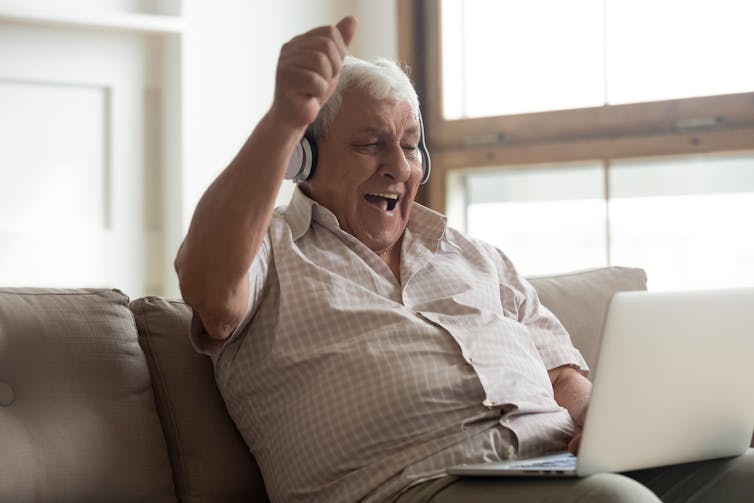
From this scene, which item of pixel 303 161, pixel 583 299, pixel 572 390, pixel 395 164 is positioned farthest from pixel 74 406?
pixel 583 299

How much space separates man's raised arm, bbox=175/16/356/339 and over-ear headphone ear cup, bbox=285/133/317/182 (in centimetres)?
38

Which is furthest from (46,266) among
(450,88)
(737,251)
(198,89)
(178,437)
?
(737,251)

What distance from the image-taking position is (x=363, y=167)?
1.81 metres

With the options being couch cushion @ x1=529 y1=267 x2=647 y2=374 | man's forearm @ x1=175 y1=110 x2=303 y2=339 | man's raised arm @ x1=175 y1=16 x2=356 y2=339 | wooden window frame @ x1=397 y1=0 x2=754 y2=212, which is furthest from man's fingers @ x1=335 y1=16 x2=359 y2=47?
wooden window frame @ x1=397 y1=0 x2=754 y2=212

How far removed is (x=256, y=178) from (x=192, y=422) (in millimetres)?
486

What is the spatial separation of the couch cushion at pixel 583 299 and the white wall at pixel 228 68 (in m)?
1.43

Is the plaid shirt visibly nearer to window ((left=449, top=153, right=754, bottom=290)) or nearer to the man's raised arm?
the man's raised arm

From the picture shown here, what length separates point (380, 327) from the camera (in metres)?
1.63

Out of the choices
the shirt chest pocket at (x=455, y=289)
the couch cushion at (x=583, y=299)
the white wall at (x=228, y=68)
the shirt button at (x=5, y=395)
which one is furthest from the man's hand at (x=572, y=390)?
the white wall at (x=228, y=68)

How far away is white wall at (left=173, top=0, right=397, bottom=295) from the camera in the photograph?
3.38 metres

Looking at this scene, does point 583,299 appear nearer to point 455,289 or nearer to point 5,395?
point 455,289

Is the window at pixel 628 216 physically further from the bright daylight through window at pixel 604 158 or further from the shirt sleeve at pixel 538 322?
the shirt sleeve at pixel 538 322

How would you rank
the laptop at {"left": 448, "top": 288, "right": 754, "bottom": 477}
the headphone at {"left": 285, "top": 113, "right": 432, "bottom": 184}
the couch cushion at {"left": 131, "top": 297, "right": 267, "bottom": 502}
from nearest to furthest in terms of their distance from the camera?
1. the laptop at {"left": 448, "top": 288, "right": 754, "bottom": 477}
2. the couch cushion at {"left": 131, "top": 297, "right": 267, "bottom": 502}
3. the headphone at {"left": 285, "top": 113, "right": 432, "bottom": 184}

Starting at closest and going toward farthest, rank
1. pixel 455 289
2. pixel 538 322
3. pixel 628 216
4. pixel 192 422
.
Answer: pixel 192 422 < pixel 455 289 < pixel 538 322 < pixel 628 216
